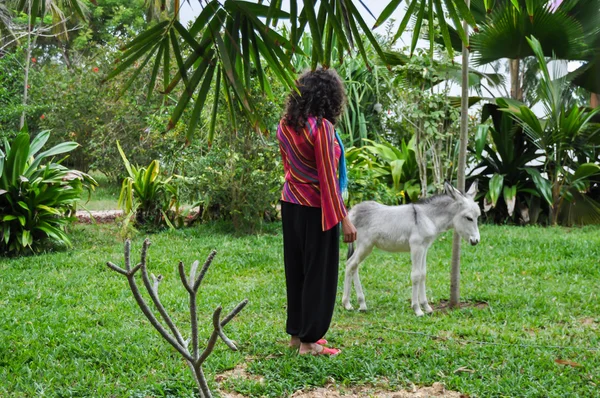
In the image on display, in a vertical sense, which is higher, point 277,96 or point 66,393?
point 277,96

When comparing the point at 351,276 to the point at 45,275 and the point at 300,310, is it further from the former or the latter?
the point at 45,275

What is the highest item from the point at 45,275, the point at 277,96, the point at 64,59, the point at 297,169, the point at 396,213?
the point at 64,59

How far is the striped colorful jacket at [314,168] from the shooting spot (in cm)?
422

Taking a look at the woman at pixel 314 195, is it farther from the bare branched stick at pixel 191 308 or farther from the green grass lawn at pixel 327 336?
the bare branched stick at pixel 191 308

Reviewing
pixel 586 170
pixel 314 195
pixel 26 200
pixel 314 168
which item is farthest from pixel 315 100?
pixel 586 170

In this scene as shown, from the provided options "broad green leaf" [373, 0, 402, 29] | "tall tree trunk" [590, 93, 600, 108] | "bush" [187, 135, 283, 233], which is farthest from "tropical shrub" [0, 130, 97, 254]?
"tall tree trunk" [590, 93, 600, 108]

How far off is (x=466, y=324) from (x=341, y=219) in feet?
5.30

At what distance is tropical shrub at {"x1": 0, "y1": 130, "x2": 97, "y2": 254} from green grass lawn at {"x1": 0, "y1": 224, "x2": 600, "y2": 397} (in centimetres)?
33

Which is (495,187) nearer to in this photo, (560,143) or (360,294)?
(560,143)

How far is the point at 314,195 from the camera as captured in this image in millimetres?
4328

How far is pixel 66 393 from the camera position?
380 centimetres

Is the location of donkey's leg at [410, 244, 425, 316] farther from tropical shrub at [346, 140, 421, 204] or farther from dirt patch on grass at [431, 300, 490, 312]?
tropical shrub at [346, 140, 421, 204]

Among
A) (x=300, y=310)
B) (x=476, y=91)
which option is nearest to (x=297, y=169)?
(x=300, y=310)

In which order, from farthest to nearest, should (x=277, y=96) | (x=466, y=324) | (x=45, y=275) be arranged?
1. (x=277, y=96)
2. (x=45, y=275)
3. (x=466, y=324)
